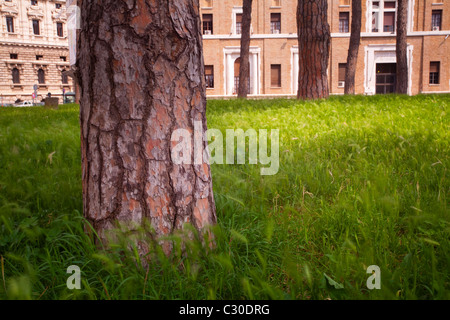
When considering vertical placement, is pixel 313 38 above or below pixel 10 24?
below

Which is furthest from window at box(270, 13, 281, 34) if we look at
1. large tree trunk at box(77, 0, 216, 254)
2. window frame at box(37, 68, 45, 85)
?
window frame at box(37, 68, 45, 85)

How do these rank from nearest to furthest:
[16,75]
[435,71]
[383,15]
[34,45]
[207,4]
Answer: [207,4], [435,71], [383,15], [16,75], [34,45]

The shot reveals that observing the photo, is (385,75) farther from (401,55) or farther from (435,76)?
(401,55)

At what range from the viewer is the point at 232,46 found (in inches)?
1345

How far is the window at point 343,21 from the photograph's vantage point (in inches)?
1377

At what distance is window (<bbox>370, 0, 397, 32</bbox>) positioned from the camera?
35.1 meters

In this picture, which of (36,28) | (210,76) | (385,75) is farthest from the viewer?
(36,28)

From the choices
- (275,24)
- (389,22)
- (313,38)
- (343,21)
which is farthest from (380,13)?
(313,38)

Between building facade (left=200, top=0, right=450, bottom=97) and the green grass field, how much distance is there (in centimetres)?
3157

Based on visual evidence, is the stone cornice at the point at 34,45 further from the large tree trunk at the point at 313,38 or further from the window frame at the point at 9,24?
the large tree trunk at the point at 313,38

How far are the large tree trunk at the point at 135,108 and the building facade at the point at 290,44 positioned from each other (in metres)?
32.8

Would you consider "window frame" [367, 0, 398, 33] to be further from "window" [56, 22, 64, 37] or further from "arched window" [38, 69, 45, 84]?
"window" [56, 22, 64, 37]

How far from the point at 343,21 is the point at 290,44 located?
618cm

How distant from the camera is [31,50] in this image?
49750mm
